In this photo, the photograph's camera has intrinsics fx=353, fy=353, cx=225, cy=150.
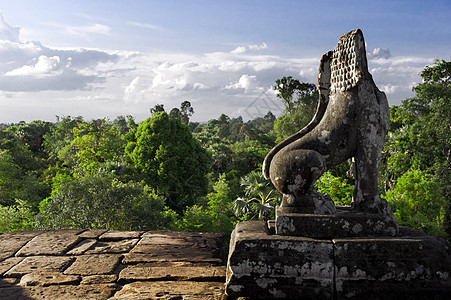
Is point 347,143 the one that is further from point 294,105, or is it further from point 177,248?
point 294,105

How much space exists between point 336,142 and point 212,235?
7.99ft

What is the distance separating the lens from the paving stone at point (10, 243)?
4.68m

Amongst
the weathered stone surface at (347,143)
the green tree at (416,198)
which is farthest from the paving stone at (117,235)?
the green tree at (416,198)

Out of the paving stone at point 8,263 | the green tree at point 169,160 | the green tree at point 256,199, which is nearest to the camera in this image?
the paving stone at point 8,263

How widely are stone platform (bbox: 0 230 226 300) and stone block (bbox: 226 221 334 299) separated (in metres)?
0.31

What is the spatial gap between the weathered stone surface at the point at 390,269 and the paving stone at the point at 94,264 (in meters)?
2.55

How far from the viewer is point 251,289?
328 centimetres

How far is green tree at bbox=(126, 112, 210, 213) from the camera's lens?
21.2m

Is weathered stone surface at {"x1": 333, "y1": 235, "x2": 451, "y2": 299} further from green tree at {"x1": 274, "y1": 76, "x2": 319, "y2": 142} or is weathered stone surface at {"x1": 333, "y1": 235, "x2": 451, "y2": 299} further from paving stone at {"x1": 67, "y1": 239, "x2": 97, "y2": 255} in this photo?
green tree at {"x1": 274, "y1": 76, "x2": 319, "y2": 142}

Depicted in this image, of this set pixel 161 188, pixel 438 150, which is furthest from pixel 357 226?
pixel 438 150

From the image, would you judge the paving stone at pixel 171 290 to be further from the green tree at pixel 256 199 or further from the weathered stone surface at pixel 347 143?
the green tree at pixel 256 199

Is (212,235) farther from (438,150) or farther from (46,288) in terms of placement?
A: (438,150)

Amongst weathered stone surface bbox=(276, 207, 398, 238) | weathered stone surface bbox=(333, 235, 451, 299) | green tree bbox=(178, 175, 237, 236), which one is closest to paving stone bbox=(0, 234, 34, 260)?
weathered stone surface bbox=(276, 207, 398, 238)

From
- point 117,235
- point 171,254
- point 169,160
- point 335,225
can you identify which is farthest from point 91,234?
point 169,160
